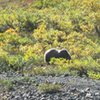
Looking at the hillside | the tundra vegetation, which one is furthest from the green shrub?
the tundra vegetation

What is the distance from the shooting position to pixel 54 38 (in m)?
20.2

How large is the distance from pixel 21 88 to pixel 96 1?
1545 centimetres

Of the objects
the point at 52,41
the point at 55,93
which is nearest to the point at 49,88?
the point at 55,93

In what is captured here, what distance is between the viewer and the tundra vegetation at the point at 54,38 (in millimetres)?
14312

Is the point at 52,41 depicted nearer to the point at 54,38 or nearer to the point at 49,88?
the point at 54,38

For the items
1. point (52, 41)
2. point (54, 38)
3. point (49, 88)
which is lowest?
point (52, 41)

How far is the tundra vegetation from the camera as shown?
1431cm

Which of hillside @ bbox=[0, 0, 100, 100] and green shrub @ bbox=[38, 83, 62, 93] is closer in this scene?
green shrub @ bbox=[38, 83, 62, 93]

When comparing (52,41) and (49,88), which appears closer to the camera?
(49,88)

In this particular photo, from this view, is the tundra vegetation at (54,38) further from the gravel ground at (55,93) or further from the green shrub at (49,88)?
the green shrub at (49,88)

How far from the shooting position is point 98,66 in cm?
1443

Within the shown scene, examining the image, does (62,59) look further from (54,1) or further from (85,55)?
(54,1)

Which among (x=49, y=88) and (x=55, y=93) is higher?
(x=49, y=88)

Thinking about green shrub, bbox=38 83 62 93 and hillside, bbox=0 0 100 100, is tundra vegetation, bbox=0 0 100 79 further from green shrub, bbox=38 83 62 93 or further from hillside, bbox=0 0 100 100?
green shrub, bbox=38 83 62 93
